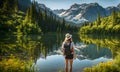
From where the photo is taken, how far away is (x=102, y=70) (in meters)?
25.3

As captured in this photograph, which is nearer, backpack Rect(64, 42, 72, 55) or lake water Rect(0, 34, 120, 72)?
backpack Rect(64, 42, 72, 55)

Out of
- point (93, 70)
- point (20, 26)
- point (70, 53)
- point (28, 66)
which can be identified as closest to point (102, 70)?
point (93, 70)

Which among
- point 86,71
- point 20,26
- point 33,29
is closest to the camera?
point 86,71

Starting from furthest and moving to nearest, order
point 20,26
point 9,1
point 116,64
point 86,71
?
point 20,26 → point 9,1 → point 86,71 → point 116,64

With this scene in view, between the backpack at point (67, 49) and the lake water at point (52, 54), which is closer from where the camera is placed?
the backpack at point (67, 49)

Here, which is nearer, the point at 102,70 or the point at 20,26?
the point at 102,70

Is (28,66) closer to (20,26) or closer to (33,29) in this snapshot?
(20,26)

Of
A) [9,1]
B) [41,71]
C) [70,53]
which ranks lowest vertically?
[41,71]

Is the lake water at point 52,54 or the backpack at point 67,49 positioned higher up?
the backpack at point 67,49

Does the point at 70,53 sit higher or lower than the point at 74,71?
higher

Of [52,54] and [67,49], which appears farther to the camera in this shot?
[52,54]

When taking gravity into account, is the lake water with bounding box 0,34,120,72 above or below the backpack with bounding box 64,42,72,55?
below

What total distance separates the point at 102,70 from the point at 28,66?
6.07m

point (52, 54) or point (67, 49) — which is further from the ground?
point (67, 49)
